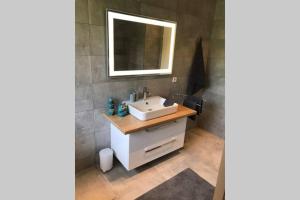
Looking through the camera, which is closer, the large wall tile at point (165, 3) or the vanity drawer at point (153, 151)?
the vanity drawer at point (153, 151)

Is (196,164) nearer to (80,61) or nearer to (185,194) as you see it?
(185,194)

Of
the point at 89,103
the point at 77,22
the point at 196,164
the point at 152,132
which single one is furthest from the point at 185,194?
the point at 77,22

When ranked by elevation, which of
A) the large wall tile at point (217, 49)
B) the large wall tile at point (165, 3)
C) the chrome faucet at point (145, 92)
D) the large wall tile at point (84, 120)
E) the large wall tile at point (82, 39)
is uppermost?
the large wall tile at point (165, 3)

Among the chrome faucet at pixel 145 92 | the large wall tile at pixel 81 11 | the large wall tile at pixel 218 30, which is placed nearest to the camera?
the large wall tile at pixel 81 11

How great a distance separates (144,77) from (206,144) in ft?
5.33

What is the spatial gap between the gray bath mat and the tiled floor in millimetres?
66

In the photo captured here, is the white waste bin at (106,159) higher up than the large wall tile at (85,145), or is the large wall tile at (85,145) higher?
the large wall tile at (85,145)

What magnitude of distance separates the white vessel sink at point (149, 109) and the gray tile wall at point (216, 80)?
122 cm

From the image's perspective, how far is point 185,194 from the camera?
76.5 inches

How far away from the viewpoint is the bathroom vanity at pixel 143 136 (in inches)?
74.1

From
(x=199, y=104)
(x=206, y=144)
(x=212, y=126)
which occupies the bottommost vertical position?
(x=206, y=144)

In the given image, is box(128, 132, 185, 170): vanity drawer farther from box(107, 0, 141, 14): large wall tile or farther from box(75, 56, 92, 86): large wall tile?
box(107, 0, 141, 14): large wall tile

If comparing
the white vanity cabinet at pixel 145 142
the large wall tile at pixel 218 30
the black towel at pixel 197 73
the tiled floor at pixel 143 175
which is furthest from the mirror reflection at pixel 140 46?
the tiled floor at pixel 143 175

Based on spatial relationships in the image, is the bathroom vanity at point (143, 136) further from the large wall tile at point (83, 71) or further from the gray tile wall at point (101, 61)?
the large wall tile at point (83, 71)
